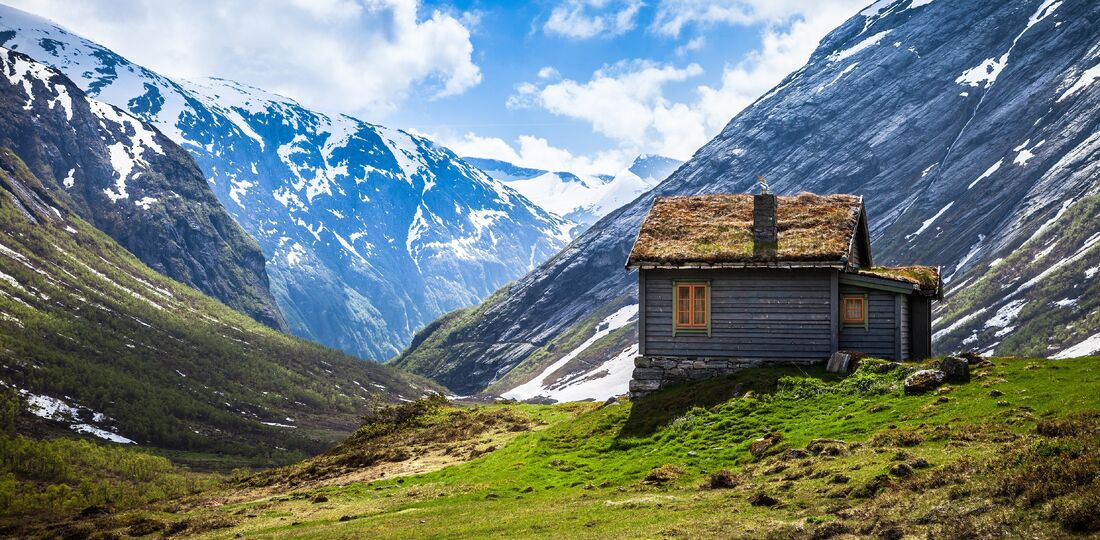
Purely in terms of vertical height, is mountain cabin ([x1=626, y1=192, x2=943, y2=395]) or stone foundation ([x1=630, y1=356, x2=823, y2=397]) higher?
mountain cabin ([x1=626, y1=192, x2=943, y2=395])

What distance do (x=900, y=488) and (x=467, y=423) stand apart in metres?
31.4

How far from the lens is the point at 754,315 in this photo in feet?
126

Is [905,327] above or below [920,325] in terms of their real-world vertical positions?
below

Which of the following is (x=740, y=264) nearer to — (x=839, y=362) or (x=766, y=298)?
(x=766, y=298)

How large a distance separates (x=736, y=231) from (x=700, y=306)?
4.45 metres

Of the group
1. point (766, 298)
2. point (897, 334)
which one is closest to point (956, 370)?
point (897, 334)

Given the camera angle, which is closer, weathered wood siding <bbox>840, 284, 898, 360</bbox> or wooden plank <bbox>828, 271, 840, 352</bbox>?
wooden plank <bbox>828, 271, 840, 352</bbox>

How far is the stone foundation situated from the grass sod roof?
15.4ft

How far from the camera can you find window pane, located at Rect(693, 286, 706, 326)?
39000 millimetres

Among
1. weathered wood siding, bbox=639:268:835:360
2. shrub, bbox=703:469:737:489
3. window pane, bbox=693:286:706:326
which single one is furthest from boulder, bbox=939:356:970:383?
window pane, bbox=693:286:706:326

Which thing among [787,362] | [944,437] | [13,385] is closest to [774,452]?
[944,437]

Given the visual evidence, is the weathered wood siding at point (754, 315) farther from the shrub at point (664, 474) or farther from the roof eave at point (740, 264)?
the shrub at point (664, 474)

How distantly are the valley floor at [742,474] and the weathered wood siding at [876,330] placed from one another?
170 inches

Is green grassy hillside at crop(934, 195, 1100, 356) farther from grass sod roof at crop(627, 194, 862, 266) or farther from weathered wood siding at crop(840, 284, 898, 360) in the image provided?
weathered wood siding at crop(840, 284, 898, 360)
